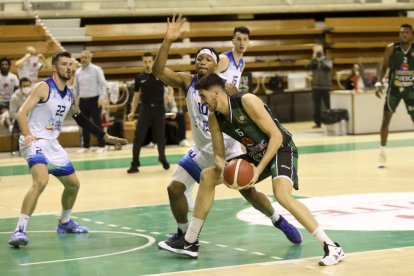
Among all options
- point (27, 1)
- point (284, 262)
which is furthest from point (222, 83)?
point (27, 1)

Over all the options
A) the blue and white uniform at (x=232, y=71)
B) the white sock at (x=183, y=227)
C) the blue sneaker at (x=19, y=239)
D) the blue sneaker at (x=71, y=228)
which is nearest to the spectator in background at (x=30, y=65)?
the blue and white uniform at (x=232, y=71)

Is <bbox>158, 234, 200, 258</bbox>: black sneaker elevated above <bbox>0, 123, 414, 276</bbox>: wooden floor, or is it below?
above

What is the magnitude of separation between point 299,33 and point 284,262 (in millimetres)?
19280

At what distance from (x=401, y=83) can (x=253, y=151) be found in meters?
7.12

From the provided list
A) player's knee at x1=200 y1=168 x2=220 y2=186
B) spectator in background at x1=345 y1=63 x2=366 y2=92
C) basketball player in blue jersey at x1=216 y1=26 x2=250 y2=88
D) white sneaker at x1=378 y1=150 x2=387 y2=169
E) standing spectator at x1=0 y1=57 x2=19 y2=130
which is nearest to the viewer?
player's knee at x1=200 y1=168 x2=220 y2=186

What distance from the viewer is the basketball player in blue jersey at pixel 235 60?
11.5 metres

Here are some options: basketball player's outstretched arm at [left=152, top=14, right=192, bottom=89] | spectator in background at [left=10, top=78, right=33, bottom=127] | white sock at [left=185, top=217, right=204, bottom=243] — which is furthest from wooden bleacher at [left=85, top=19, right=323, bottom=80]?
white sock at [left=185, top=217, right=204, bottom=243]

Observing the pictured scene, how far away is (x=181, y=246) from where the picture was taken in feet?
29.3

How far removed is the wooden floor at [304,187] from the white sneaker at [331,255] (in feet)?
0.23

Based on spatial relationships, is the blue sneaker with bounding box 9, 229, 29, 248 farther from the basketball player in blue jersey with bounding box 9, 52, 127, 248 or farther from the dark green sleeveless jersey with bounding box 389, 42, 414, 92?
the dark green sleeveless jersey with bounding box 389, 42, 414, 92

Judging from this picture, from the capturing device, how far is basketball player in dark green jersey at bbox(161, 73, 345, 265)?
27.2 feet

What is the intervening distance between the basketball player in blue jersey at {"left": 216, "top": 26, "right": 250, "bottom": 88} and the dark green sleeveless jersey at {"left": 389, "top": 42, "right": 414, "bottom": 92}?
4.37m

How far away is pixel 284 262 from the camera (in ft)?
27.7

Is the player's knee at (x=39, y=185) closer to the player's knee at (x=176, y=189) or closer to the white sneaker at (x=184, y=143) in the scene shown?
the player's knee at (x=176, y=189)
